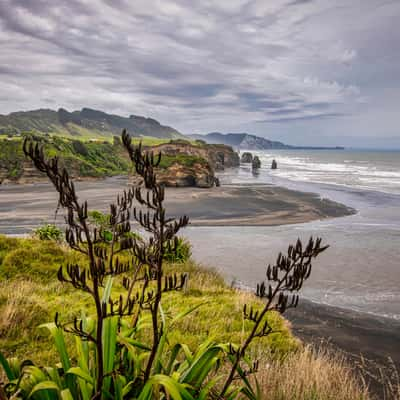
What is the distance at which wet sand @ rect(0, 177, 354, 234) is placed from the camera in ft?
94.9

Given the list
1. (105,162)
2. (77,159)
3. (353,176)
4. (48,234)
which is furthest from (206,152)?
(48,234)

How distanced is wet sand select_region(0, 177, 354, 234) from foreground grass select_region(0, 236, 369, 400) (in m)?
14.6

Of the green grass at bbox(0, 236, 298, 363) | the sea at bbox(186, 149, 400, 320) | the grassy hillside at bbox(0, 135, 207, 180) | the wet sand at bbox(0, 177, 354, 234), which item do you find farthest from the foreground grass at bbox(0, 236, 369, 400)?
the grassy hillside at bbox(0, 135, 207, 180)

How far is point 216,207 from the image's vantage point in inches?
1423

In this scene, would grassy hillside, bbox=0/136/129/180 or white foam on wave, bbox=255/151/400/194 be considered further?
grassy hillside, bbox=0/136/129/180

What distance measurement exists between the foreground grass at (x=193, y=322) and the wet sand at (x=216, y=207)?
14.6 metres

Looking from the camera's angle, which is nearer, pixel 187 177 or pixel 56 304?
pixel 56 304

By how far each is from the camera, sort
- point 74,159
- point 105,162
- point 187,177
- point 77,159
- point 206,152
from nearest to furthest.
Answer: point 187,177 < point 74,159 < point 77,159 < point 105,162 < point 206,152

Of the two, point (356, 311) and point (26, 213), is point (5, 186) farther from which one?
point (356, 311)

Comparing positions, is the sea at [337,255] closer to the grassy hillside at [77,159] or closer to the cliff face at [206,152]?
the grassy hillside at [77,159]

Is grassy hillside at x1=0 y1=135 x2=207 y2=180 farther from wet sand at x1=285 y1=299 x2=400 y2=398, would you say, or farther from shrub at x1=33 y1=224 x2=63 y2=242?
wet sand at x1=285 y1=299 x2=400 y2=398

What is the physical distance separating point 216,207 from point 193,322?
28667 mm

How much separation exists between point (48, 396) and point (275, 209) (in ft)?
108

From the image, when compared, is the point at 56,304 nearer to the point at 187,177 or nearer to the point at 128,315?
the point at 128,315
